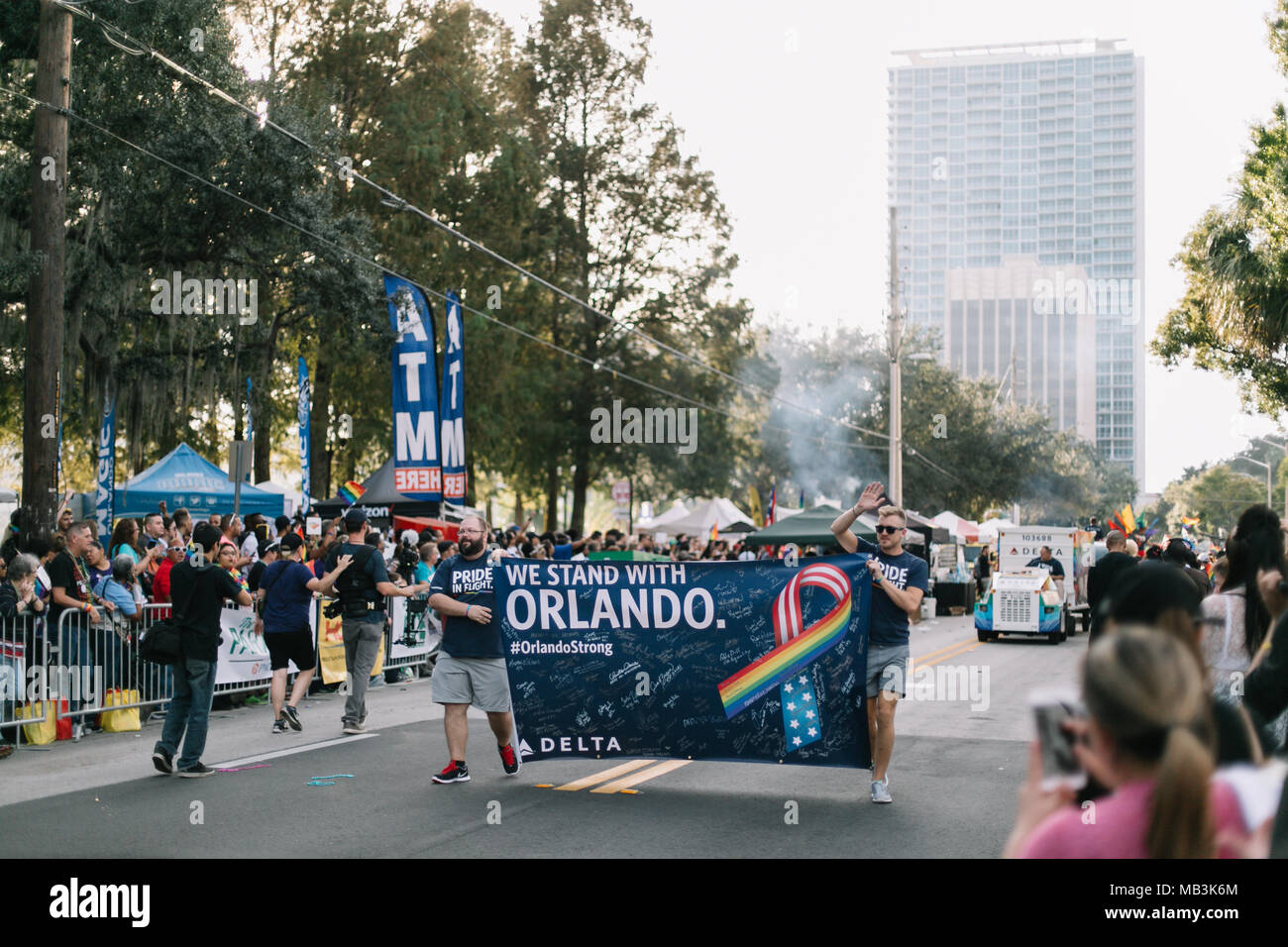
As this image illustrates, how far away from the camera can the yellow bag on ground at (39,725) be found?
10.9m

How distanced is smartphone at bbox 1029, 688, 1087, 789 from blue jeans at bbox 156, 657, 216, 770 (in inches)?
313

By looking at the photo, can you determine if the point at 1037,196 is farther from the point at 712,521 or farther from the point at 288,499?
the point at 288,499

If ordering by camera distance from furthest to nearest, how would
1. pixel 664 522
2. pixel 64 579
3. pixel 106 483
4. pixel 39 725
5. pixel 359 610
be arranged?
pixel 664 522 < pixel 106 483 < pixel 359 610 < pixel 64 579 < pixel 39 725

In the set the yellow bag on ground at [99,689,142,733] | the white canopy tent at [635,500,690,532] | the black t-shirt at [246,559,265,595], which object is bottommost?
the yellow bag on ground at [99,689,142,733]

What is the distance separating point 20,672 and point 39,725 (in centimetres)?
55

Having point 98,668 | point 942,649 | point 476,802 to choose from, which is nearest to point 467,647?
point 476,802

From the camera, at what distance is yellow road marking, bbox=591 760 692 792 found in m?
8.70

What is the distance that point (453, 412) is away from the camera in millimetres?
18281

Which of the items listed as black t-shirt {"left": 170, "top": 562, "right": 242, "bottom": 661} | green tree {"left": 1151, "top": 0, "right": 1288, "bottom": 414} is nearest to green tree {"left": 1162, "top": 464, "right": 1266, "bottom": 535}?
green tree {"left": 1151, "top": 0, "right": 1288, "bottom": 414}

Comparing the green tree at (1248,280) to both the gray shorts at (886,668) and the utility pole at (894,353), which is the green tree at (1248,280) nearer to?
the utility pole at (894,353)

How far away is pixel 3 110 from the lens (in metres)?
21.6

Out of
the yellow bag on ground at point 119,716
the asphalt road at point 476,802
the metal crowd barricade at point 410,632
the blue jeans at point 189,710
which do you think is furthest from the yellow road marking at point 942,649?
the blue jeans at point 189,710

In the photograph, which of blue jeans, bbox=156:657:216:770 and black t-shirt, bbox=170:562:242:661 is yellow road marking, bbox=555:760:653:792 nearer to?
blue jeans, bbox=156:657:216:770
